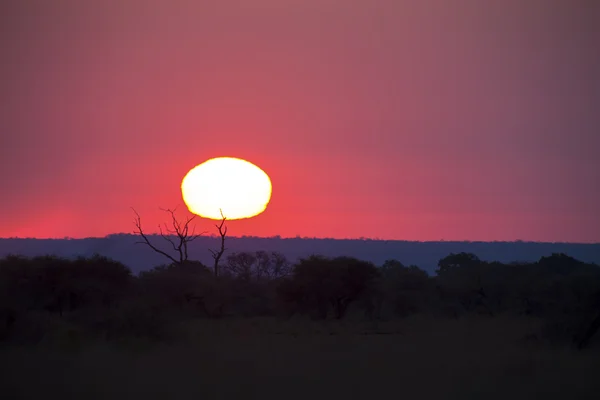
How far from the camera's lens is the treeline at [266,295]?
2597cm

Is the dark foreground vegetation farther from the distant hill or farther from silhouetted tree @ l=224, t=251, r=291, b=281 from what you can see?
the distant hill

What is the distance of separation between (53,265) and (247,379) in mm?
A: 23501

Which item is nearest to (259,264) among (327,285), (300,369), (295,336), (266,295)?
(266,295)

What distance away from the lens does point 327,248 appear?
155 meters

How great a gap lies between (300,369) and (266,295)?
97.5 ft

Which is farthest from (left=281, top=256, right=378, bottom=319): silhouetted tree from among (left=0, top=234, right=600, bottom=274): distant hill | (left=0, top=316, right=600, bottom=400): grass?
(left=0, top=234, right=600, bottom=274): distant hill

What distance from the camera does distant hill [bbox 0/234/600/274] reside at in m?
137

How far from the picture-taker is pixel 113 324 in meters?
25.8

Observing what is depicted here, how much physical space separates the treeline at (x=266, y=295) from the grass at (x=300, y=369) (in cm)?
213

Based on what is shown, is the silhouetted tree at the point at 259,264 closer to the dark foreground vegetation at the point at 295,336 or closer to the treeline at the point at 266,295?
the treeline at the point at 266,295

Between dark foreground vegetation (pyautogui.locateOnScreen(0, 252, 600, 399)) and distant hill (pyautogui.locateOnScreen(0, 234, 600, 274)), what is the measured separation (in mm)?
88900

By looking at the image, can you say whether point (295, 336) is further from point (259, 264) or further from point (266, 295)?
point (259, 264)

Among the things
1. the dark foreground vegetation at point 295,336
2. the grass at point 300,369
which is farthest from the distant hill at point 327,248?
the grass at point 300,369

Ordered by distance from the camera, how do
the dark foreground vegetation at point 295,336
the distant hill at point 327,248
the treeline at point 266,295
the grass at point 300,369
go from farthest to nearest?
1. the distant hill at point 327,248
2. the treeline at point 266,295
3. the dark foreground vegetation at point 295,336
4. the grass at point 300,369
